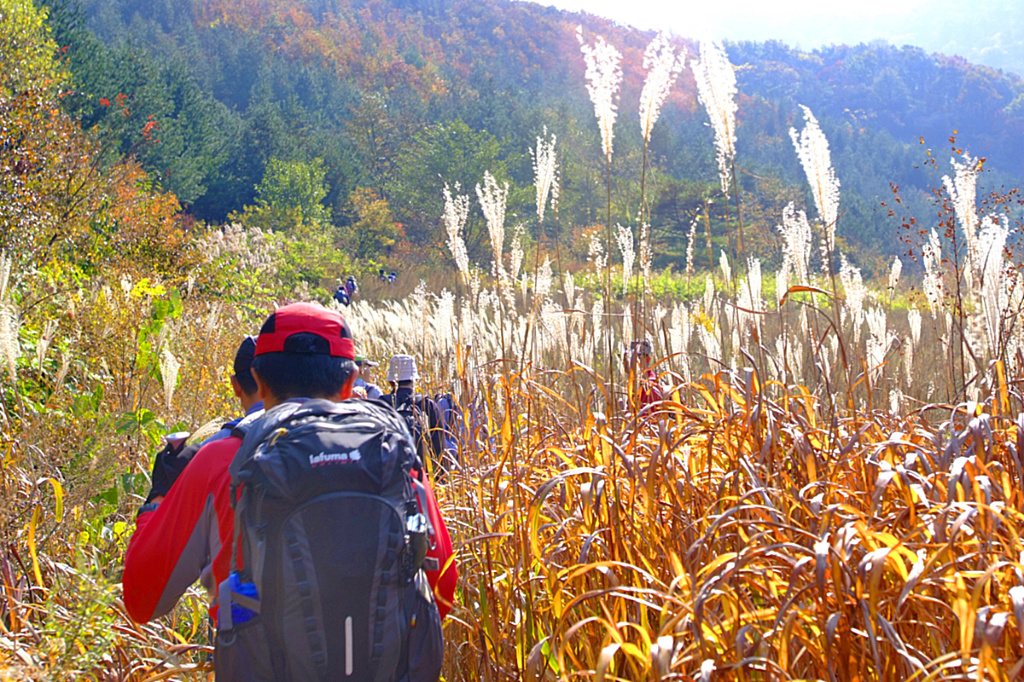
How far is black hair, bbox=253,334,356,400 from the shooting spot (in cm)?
204

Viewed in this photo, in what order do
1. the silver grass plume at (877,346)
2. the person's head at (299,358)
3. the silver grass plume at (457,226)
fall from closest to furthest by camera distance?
the person's head at (299,358), the silver grass plume at (457,226), the silver grass plume at (877,346)

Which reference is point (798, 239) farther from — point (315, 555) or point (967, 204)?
point (315, 555)

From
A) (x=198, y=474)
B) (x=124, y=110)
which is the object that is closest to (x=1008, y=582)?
(x=198, y=474)

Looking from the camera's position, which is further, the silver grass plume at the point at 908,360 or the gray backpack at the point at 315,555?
the silver grass plume at the point at 908,360

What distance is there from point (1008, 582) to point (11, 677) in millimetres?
2165

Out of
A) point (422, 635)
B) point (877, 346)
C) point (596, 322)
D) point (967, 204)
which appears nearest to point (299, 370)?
point (422, 635)

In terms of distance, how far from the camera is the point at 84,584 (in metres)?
1.79

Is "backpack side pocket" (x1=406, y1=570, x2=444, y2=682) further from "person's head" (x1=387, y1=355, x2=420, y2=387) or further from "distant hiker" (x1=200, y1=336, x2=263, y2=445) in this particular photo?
"person's head" (x1=387, y1=355, x2=420, y2=387)

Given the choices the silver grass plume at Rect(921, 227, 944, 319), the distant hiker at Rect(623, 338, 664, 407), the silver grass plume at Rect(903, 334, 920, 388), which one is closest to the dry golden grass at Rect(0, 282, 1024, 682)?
the distant hiker at Rect(623, 338, 664, 407)

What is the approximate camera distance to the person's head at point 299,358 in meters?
2.04

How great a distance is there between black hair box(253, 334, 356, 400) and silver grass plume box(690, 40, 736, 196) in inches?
58.9

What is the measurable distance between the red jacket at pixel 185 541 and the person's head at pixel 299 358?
21cm

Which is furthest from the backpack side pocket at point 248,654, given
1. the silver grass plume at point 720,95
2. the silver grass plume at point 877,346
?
the silver grass plume at point 877,346

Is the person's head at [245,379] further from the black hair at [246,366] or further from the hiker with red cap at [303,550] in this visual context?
the hiker with red cap at [303,550]
